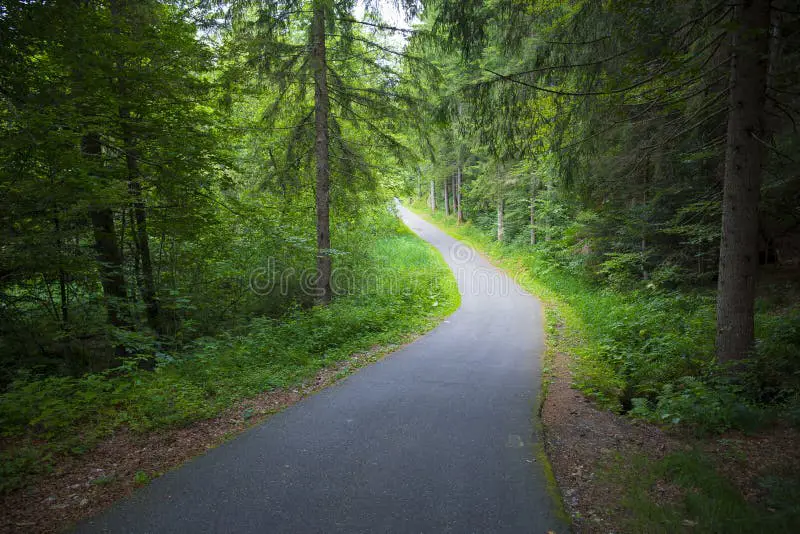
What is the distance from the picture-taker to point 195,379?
645cm

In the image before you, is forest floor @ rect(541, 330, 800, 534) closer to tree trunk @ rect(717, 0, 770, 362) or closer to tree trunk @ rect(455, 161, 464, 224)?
tree trunk @ rect(717, 0, 770, 362)

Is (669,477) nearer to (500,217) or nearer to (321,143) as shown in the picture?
(321,143)

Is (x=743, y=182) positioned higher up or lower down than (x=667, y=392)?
higher up

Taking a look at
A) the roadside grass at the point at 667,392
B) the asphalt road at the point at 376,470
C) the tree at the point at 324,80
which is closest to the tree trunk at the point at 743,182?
the roadside grass at the point at 667,392

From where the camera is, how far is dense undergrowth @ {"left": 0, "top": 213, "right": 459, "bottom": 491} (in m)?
4.59

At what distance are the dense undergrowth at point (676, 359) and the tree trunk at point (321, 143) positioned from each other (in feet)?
22.5

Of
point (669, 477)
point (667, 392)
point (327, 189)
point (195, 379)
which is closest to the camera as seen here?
point (669, 477)

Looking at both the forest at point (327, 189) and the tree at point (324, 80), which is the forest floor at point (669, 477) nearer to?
the forest at point (327, 189)

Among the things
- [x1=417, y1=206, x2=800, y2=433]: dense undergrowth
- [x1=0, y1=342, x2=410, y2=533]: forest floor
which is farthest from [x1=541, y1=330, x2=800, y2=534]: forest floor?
[x1=0, y1=342, x2=410, y2=533]: forest floor

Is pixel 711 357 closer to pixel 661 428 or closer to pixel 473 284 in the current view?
pixel 661 428

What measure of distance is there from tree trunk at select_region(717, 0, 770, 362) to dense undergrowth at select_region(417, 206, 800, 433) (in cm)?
50

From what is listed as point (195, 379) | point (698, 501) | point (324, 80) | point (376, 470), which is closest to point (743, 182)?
point (698, 501)

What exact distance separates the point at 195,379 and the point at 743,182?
8587 millimetres

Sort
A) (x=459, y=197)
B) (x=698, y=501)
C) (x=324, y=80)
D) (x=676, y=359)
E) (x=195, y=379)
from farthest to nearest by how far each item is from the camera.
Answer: (x=459, y=197), (x=324, y=80), (x=676, y=359), (x=195, y=379), (x=698, y=501)
